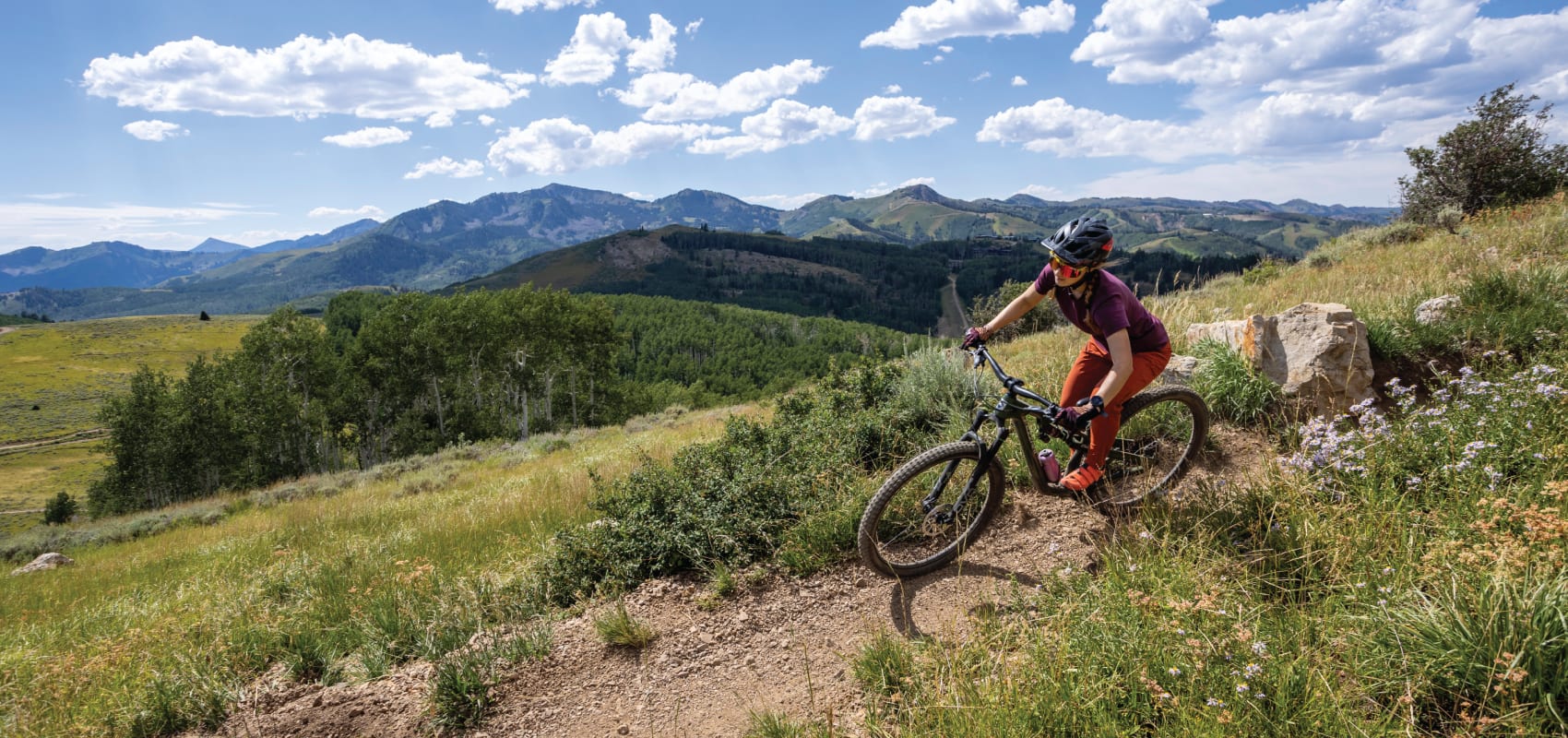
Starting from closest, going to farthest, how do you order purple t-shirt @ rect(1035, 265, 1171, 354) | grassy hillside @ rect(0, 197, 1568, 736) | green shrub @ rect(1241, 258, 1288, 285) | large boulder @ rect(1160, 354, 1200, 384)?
1. grassy hillside @ rect(0, 197, 1568, 736)
2. purple t-shirt @ rect(1035, 265, 1171, 354)
3. large boulder @ rect(1160, 354, 1200, 384)
4. green shrub @ rect(1241, 258, 1288, 285)

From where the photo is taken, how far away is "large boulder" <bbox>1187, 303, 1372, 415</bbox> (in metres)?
6.54

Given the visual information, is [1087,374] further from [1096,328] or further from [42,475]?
[42,475]

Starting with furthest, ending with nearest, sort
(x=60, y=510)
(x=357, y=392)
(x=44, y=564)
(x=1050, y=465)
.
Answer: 1. (x=60, y=510)
2. (x=357, y=392)
3. (x=44, y=564)
4. (x=1050, y=465)

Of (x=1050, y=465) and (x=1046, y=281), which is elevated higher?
(x=1046, y=281)

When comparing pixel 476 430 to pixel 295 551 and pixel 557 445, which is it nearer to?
pixel 557 445

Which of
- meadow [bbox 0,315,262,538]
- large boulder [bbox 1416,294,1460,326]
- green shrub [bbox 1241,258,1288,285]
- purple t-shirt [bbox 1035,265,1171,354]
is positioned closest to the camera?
purple t-shirt [bbox 1035,265,1171,354]

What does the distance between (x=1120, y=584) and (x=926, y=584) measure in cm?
148

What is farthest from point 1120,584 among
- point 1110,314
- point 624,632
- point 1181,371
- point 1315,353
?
point 1315,353

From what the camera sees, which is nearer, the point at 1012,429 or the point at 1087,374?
the point at 1012,429

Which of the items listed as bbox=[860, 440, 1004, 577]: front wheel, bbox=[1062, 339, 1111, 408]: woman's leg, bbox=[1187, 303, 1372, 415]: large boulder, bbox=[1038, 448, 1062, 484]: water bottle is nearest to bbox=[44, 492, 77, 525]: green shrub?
bbox=[860, 440, 1004, 577]: front wheel

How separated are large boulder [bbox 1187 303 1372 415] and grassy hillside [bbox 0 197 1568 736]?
0.51 meters

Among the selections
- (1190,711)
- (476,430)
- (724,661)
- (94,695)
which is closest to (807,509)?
(724,661)

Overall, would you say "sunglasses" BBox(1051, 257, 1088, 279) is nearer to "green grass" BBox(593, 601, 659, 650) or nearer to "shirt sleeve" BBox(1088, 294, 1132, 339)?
"shirt sleeve" BBox(1088, 294, 1132, 339)

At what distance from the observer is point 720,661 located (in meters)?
4.55
